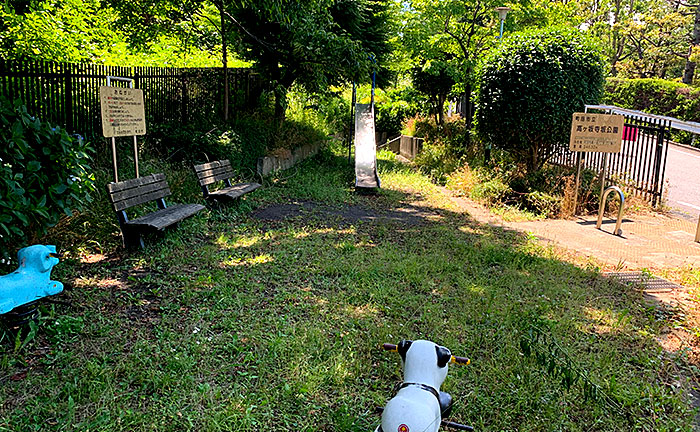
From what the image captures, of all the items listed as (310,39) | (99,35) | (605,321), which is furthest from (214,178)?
(605,321)

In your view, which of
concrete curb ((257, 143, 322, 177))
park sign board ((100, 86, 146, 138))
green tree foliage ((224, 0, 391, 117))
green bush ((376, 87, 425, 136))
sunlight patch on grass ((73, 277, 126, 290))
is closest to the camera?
sunlight patch on grass ((73, 277, 126, 290))

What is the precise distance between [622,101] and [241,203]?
26859 mm

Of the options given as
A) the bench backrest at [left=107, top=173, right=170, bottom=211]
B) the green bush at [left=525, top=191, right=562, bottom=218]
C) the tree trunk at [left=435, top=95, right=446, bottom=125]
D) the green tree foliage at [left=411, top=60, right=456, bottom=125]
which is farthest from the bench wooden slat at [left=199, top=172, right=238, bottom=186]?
the tree trunk at [left=435, top=95, right=446, bottom=125]

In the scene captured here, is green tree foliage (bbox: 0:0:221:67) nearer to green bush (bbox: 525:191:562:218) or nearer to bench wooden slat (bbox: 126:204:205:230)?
bench wooden slat (bbox: 126:204:205:230)

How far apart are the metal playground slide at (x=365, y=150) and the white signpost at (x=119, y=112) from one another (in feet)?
18.3

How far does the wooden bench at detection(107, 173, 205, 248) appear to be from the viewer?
5.86 m

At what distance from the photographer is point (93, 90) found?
8492 mm

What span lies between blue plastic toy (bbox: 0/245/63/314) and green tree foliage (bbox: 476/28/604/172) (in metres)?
8.63

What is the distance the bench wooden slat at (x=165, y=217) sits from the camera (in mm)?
5906

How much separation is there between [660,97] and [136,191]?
2832 cm

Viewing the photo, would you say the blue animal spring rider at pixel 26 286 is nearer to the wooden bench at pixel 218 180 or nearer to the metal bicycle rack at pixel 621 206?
the wooden bench at pixel 218 180

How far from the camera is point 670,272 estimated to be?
6.16 metres

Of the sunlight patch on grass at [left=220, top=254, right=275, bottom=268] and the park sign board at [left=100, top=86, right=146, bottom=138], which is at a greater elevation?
the park sign board at [left=100, top=86, right=146, bottom=138]

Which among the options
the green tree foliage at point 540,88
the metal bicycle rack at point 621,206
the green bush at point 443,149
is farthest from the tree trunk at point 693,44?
the metal bicycle rack at point 621,206
